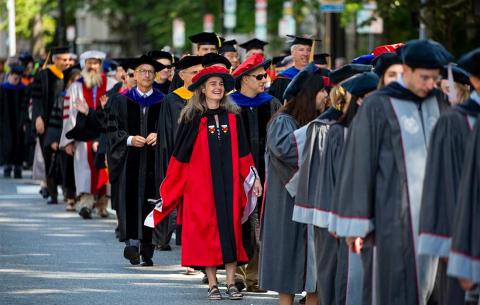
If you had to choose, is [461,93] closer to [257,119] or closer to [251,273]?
[257,119]

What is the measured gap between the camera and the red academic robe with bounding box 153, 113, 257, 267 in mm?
12789

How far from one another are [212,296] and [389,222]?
13.4 ft

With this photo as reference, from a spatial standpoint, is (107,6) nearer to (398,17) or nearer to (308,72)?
(398,17)

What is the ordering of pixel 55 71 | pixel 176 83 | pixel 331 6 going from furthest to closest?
1. pixel 331 6
2. pixel 55 71
3. pixel 176 83

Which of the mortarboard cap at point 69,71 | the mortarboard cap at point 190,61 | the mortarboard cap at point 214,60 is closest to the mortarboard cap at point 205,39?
the mortarboard cap at point 190,61

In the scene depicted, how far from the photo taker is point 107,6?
56.9m

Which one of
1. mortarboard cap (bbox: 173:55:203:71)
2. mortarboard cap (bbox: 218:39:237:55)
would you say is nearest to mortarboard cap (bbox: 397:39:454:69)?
mortarboard cap (bbox: 173:55:203:71)

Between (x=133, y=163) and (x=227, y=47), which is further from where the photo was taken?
(x=227, y=47)

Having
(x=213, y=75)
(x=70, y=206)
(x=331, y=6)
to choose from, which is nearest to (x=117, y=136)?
(x=213, y=75)

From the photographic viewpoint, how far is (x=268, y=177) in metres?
11.6

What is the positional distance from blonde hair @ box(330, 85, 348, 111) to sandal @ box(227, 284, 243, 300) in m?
2.67

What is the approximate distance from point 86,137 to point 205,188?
7.64 meters

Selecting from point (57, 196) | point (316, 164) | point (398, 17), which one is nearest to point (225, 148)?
point (316, 164)

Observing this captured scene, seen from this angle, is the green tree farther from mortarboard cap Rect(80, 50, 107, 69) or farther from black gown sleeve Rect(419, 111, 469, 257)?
black gown sleeve Rect(419, 111, 469, 257)
